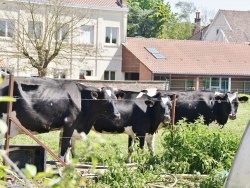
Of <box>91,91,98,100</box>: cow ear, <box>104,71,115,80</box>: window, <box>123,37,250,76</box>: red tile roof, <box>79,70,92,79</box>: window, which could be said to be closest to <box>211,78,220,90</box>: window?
<box>123,37,250,76</box>: red tile roof

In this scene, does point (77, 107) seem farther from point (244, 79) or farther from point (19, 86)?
point (244, 79)

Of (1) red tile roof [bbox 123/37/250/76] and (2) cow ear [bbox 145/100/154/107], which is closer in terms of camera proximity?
(2) cow ear [bbox 145/100/154/107]

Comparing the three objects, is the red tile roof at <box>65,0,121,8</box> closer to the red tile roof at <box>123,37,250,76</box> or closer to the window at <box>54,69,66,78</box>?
the red tile roof at <box>123,37,250,76</box>

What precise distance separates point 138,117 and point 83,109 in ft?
4.17

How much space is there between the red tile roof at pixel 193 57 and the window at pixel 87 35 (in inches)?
99.2

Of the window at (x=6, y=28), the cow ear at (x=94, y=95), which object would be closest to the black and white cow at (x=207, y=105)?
the cow ear at (x=94, y=95)

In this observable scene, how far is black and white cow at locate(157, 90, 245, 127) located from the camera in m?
13.6

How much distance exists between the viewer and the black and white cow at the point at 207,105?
13.6 metres

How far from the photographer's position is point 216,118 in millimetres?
14266

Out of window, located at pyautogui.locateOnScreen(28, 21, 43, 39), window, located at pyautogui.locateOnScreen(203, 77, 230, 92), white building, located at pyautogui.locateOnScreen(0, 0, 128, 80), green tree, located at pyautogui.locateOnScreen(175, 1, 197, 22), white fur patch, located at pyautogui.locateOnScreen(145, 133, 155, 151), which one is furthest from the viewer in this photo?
green tree, located at pyautogui.locateOnScreen(175, 1, 197, 22)

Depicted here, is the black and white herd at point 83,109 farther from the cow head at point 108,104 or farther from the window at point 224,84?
the window at point 224,84

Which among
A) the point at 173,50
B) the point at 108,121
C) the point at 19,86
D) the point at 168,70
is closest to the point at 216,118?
the point at 108,121

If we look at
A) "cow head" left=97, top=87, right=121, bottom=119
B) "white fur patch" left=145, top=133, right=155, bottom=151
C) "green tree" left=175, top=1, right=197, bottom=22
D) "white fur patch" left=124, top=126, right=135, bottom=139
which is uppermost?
"green tree" left=175, top=1, right=197, bottom=22

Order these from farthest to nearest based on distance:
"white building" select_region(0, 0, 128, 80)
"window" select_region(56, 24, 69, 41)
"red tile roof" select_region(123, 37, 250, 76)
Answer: "red tile roof" select_region(123, 37, 250, 76) < "white building" select_region(0, 0, 128, 80) < "window" select_region(56, 24, 69, 41)
